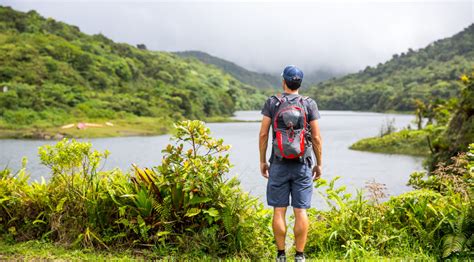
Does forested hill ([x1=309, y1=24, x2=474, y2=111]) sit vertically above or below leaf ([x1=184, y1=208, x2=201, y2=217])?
above

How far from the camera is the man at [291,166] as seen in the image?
4.85m

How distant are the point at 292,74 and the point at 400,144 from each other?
123 ft

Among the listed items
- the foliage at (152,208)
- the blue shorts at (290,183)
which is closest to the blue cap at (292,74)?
the blue shorts at (290,183)

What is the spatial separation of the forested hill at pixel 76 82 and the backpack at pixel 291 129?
56.4 meters

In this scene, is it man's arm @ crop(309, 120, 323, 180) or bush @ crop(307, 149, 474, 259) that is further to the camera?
bush @ crop(307, 149, 474, 259)

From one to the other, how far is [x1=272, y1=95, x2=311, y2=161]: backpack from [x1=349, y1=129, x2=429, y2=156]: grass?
114ft

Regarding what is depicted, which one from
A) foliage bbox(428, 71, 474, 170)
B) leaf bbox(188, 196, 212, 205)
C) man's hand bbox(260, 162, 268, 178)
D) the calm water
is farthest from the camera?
the calm water

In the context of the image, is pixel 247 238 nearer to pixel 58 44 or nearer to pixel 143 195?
pixel 143 195

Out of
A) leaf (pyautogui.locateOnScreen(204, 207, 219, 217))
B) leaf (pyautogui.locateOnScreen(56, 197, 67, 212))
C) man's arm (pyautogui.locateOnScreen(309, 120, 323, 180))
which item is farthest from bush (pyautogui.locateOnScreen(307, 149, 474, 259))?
leaf (pyautogui.locateOnScreen(56, 197, 67, 212))

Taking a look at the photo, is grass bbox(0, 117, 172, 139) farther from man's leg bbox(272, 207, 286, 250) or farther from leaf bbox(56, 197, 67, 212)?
man's leg bbox(272, 207, 286, 250)

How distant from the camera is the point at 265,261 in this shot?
203 inches

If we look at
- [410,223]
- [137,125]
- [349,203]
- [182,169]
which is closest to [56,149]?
[182,169]

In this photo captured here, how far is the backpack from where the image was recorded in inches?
187

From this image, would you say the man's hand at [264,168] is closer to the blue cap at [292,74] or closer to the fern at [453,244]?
the blue cap at [292,74]
